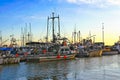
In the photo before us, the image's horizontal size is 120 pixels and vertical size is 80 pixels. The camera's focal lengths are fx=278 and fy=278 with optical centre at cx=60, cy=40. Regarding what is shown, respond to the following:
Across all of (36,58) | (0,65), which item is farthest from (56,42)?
(0,65)

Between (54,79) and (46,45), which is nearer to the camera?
(54,79)

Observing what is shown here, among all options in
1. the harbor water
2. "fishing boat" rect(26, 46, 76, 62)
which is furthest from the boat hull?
the harbor water

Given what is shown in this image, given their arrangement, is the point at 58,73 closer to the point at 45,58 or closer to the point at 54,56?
the point at 45,58

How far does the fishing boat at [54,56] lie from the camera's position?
8131 cm

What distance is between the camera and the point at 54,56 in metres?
86.5

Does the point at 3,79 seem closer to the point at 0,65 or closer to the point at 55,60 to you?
the point at 0,65

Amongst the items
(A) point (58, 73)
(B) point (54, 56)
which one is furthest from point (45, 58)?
(A) point (58, 73)

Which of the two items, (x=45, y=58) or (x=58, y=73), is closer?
(x=58, y=73)

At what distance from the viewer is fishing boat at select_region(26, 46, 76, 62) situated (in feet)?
267

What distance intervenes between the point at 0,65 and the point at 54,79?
26.8 m

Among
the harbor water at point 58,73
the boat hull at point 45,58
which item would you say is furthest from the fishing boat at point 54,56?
the harbor water at point 58,73

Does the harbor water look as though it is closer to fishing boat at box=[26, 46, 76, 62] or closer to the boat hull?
the boat hull

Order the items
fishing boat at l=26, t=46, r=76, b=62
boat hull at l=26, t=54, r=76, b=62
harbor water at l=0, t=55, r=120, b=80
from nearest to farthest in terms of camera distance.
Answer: harbor water at l=0, t=55, r=120, b=80
boat hull at l=26, t=54, r=76, b=62
fishing boat at l=26, t=46, r=76, b=62

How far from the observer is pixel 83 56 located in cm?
11262
